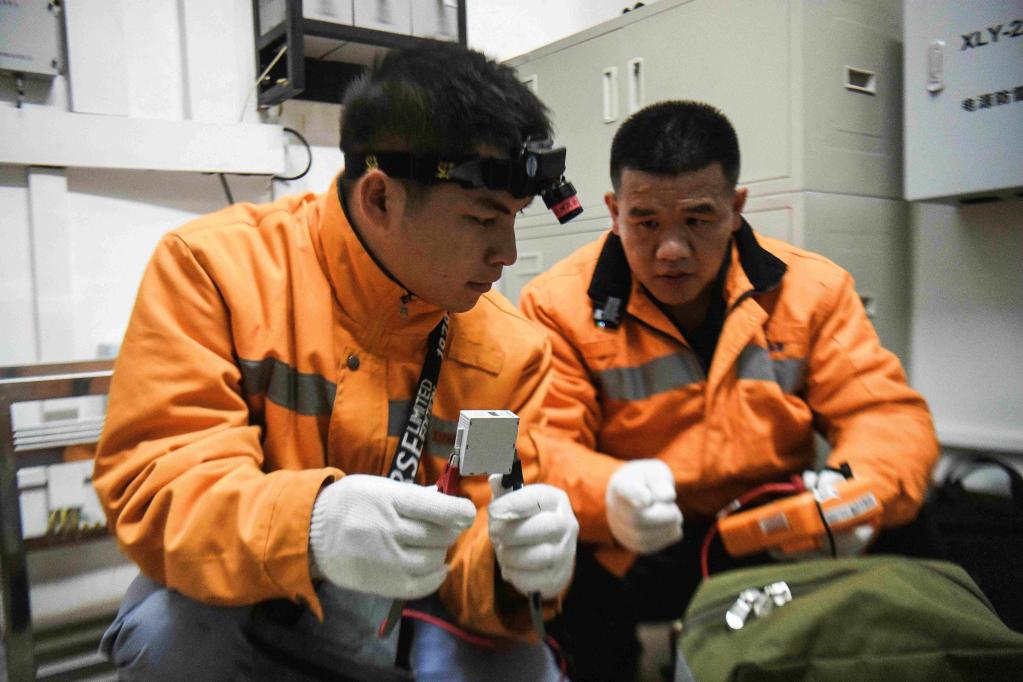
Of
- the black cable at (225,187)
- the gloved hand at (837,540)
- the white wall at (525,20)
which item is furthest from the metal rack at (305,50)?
the gloved hand at (837,540)

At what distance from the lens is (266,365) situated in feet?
3.34

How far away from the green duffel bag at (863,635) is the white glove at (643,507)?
0.36m

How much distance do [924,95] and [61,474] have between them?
2.47m

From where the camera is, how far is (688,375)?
1.57 meters

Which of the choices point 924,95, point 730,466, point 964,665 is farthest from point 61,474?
point 924,95

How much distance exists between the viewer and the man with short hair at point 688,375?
150 cm

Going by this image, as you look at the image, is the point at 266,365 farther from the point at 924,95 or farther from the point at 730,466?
the point at 924,95

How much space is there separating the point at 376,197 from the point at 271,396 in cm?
33

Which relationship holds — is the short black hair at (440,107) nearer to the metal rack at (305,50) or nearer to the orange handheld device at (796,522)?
the orange handheld device at (796,522)

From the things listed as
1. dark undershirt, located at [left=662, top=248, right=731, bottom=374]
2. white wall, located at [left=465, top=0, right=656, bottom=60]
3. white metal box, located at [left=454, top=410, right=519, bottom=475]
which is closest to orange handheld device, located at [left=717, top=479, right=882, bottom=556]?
dark undershirt, located at [left=662, top=248, right=731, bottom=374]

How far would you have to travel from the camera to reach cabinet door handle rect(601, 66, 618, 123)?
2135mm

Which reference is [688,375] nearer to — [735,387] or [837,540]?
[735,387]

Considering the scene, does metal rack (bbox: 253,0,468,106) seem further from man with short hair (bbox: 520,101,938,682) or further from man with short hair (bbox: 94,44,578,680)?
man with short hair (bbox: 94,44,578,680)

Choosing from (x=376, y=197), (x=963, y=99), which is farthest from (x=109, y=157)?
(x=963, y=99)
